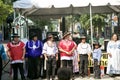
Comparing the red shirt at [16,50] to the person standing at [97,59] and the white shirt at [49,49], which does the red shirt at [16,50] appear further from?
the person standing at [97,59]

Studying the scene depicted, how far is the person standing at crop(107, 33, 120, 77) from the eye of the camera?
14.3 meters

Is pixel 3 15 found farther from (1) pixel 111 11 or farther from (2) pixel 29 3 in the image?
(2) pixel 29 3

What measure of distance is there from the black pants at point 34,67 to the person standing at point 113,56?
259 centimetres

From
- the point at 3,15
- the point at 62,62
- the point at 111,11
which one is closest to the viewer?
the point at 62,62

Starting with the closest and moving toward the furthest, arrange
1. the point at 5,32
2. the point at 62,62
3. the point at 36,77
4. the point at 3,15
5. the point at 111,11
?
the point at 62,62 < the point at 36,77 < the point at 111,11 < the point at 3,15 < the point at 5,32

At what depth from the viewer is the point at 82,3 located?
1473cm

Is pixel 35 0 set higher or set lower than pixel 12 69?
higher

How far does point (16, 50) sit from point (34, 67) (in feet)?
4.14

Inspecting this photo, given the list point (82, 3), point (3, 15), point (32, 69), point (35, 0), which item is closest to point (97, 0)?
point (82, 3)

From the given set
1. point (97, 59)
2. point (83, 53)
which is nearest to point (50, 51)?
point (83, 53)

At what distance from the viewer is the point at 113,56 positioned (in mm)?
14547

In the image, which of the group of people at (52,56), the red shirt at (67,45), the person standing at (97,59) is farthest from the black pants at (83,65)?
the red shirt at (67,45)

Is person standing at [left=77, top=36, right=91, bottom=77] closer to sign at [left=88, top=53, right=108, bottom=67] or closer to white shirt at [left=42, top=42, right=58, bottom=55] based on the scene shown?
sign at [left=88, top=53, right=108, bottom=67]

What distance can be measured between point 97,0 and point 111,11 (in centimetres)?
447
